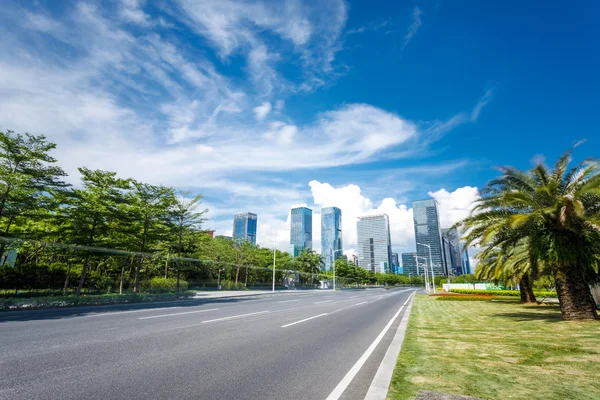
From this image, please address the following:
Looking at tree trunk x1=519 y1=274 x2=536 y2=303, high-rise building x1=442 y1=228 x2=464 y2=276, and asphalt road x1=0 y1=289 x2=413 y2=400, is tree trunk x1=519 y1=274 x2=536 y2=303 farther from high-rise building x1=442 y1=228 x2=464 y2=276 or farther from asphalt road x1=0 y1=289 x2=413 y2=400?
asphalt road x1=0 y1=289 x2=413 y2=400

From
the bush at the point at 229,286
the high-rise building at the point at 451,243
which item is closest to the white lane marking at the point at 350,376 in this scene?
the high-rise building at the point at 451,243

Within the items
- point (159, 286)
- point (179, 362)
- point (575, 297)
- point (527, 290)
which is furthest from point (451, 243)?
point (179, 362)

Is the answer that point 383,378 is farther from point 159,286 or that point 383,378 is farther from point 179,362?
Result: point 159,286

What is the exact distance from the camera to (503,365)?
17.6 feet

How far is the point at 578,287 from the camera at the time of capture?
11.5m

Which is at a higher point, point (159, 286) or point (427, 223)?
point (427, 223)

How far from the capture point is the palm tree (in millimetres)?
10938

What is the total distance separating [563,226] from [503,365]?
29.7 feet

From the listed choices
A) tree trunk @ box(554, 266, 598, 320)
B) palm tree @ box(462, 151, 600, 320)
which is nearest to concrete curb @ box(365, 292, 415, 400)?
palm tree @ box(462, 151, 600, 320)

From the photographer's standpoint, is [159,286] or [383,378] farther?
[159,286]

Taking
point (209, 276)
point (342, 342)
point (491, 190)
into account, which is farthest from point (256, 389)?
point (209, 276)

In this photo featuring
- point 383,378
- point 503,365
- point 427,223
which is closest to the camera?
point 383,378

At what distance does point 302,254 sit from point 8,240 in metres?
67.7

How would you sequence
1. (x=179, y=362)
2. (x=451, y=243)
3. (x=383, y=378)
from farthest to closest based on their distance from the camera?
(x=451, y=243)
(x=179, y=362)
(x=383, y=378)
